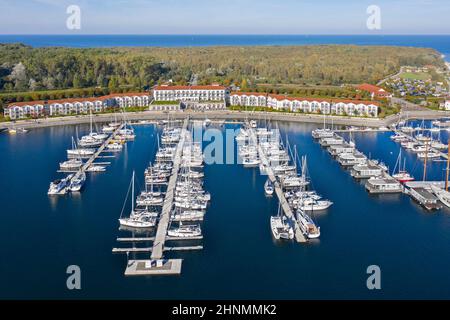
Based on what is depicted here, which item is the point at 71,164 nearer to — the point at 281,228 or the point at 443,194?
the point at 281,228

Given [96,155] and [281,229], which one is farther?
[96,155]

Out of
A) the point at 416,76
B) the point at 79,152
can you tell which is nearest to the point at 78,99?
the point at 79,152

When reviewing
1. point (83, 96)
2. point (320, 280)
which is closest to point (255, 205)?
point (320, 280)

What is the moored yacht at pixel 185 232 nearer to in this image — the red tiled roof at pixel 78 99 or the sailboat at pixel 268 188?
the sailboat at pixel 268 188

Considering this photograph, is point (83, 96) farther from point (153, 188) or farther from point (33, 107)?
point (153, 188)

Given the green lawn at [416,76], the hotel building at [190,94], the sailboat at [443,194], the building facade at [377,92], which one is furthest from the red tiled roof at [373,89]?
the sailboat at [443,194]
